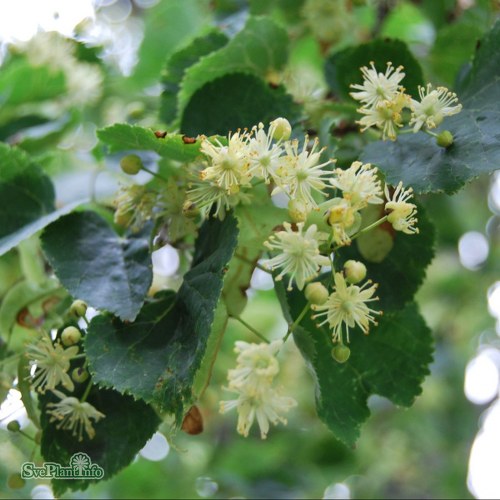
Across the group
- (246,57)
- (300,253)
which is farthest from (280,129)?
(246,57)

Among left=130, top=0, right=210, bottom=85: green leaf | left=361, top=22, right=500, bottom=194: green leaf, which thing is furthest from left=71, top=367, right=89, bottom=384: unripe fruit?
left=130, top=0, right=210, bottom=85: green leaf

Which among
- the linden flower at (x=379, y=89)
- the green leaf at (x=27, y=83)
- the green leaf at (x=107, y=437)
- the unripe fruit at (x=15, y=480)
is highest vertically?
the green leaf at (x=27, y=83)

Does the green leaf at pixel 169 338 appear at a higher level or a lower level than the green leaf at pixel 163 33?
lower

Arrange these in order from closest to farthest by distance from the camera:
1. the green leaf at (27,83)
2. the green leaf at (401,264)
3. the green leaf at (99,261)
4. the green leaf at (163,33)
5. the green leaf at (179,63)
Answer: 1. the green leaf at (99,261)
2. the green leaf at (401,264)
3. the green leaf at (179,63)
4. the green leaf at (27,83)
5. the green leaf at (163,33)

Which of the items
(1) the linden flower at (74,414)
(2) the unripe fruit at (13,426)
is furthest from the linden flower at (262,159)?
(2) the unripe fruit at (13,426)

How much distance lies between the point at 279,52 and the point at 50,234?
52 centimetres

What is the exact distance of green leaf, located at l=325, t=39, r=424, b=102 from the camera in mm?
1091

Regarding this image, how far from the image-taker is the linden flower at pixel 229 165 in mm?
810

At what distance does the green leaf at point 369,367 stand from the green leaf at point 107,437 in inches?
8.8

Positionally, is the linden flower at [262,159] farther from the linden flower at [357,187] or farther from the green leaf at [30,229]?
the green leaf at [30,229]

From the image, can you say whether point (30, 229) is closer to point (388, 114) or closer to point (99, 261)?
point (99, 261)

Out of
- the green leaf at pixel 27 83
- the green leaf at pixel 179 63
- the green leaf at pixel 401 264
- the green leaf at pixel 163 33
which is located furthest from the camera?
the green leaf at pixel 163 33

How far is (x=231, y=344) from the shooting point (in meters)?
1.71

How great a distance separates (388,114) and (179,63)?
0.48 m
